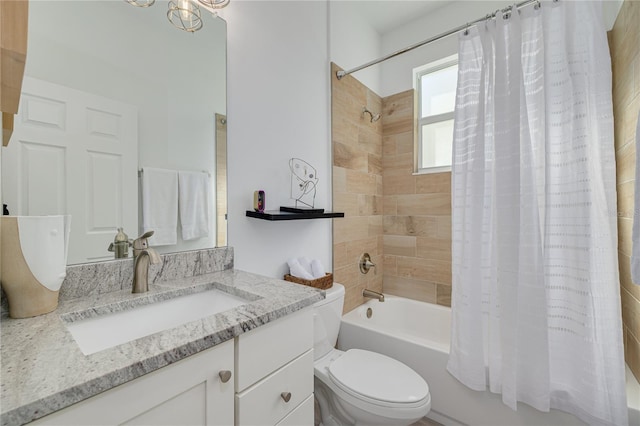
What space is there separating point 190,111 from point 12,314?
91 centimetres

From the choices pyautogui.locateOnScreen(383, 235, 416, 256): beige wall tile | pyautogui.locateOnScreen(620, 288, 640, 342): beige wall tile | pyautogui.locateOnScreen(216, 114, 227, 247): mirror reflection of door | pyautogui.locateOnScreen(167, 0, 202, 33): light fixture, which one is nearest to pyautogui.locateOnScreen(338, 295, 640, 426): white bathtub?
pyautogui.locateOnScreen(620, 288, 640, 342): beige wall tile

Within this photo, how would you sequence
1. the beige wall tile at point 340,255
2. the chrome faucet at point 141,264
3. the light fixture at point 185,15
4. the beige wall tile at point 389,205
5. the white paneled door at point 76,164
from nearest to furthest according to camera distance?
1. the white paneled door at point 76,164
2. the chrome faucet at point 141,264
3. the light fixture at point 185,15
4. the beige wall tile at point 340,255
5. the beige wall tile at point 389,205

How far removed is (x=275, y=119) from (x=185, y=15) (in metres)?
0.61

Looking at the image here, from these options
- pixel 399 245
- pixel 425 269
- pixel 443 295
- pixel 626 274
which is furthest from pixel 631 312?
pixel 399 245

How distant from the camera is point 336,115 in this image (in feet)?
6.78

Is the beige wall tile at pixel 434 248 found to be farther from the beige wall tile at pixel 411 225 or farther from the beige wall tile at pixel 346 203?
the beige wall tile at pixel 346 203

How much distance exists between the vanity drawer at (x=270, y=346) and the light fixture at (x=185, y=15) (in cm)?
129

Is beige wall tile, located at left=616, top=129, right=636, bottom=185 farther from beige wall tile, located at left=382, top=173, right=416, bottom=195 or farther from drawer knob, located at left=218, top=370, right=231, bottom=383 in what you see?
drawer knob, located at left=218, top=370, right=231, bottom=383

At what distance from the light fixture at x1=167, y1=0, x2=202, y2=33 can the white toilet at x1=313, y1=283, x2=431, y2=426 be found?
4.79 feet

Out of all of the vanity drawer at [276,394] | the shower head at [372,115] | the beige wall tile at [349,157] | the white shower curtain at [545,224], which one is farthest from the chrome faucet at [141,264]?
the shower head at [372,115]

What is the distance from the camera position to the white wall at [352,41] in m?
2.08

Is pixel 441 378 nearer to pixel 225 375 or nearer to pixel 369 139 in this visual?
pixel 225 375

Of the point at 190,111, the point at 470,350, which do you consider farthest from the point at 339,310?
the point at 190,111

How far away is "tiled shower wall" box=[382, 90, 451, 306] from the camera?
88.1 inches
